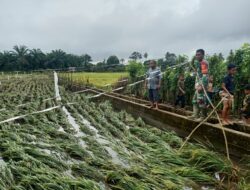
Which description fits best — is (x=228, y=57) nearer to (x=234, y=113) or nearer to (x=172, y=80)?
(x=234, y=113)

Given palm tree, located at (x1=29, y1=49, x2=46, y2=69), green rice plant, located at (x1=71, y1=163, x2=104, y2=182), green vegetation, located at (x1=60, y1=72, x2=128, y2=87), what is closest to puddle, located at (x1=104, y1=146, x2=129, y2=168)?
green rice plant, located at (x1=71, y1=163, x2=104, y2=182)

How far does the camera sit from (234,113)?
964 cm

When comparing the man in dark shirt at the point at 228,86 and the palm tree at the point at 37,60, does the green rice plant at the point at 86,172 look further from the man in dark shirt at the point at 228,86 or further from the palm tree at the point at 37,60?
the palm tree at the point at 37,60

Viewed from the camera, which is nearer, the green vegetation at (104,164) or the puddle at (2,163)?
the green vegetation at (104,164)

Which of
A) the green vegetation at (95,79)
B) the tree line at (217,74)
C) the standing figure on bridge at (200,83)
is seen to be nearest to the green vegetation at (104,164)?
the standing figure on bridge at (200,83)

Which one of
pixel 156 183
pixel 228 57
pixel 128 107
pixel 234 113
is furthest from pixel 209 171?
pixel 128 107

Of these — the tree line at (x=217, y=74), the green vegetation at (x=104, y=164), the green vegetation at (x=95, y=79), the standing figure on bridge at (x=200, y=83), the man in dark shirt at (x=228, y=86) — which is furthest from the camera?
the green vegetation at (x=95, y=79)

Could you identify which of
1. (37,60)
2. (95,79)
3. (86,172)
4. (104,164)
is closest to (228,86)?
(104,164)

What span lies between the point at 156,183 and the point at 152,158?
3.45 ft

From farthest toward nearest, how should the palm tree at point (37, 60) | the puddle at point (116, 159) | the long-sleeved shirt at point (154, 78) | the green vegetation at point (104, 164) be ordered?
the palm tree at point (37, 60)
the long-sleeved shirt at point (154, 78)
the puddle at point (116, 159)
the green vegetation at point (104, 164)

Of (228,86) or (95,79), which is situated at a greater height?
(228,86)

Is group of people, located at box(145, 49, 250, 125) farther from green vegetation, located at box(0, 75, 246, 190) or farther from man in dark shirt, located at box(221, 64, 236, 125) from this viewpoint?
green vegetation, located at box(0, 75, 246, 190)

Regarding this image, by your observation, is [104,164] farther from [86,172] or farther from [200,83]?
[200,83]

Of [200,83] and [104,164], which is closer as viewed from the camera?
[104,164]
